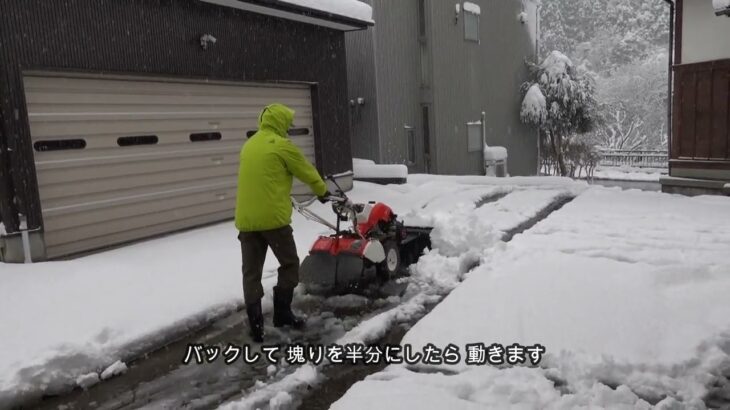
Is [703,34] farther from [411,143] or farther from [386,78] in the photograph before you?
[411,143]

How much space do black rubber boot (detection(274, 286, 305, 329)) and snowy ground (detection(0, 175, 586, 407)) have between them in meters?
0.56

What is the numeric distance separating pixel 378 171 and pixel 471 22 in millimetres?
8487

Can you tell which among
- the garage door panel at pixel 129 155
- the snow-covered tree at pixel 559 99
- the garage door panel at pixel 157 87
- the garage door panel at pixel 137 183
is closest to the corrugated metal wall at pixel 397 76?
the garage door panel at pixel 157 87

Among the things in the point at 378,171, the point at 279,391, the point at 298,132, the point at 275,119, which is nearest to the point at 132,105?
the point at 298,132

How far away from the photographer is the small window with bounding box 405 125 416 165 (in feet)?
55.7

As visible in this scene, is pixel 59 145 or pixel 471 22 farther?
pixel 471 22

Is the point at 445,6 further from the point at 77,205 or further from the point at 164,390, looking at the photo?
the point at 164,390

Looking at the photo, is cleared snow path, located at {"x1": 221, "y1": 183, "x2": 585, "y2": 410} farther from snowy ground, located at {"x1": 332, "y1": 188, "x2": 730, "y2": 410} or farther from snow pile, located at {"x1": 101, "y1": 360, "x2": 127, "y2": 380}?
snow pile, located at {"x1": 101, "y1": 360, "x2": 127, "y2": 380}

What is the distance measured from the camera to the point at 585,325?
14.5ft

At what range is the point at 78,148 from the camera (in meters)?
7.66

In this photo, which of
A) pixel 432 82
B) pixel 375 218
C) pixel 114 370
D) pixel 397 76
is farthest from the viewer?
pixel 432 82

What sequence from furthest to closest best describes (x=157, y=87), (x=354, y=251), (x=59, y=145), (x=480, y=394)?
(x=157, y=87)
(x=59, y=145)
(x=354, y=251)
(x=480, y=394)

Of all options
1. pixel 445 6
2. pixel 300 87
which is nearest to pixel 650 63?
pixel 445 6

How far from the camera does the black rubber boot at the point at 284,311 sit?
4.91 metres
